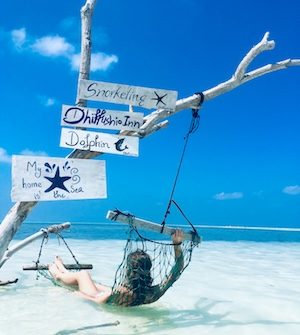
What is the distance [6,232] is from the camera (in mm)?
4570

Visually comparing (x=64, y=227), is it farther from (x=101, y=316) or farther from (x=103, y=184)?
(x=103, y=184)

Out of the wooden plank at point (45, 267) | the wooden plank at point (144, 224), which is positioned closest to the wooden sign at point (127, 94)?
the wooden plank at point (144, 224)

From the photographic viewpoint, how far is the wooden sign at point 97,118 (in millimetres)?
4742

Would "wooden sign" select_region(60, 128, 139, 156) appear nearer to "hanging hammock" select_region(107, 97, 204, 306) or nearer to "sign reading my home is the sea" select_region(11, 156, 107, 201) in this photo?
"sign reading my home is the sea" select_region(11, 156, 107, 201)

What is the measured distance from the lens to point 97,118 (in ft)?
15.8

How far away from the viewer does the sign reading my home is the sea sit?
4.34 metres

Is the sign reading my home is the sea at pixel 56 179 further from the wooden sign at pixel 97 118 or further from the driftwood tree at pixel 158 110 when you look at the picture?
the wooden sign at pixel 97 118

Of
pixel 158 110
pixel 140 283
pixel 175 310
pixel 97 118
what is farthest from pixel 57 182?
pixel 175 310

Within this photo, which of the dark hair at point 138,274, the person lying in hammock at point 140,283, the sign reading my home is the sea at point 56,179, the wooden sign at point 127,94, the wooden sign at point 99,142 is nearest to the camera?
the sign reading my home is the sea at point 56,179

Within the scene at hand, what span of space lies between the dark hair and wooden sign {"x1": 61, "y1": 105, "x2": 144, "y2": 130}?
1.89 m

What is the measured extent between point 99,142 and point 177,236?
5.30 ft

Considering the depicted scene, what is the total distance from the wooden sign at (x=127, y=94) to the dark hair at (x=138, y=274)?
6.87 ft

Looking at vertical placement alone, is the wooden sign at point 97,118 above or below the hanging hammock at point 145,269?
above

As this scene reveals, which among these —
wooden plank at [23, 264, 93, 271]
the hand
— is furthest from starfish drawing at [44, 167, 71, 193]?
wooden plank at [23, 264, 93, 271]
